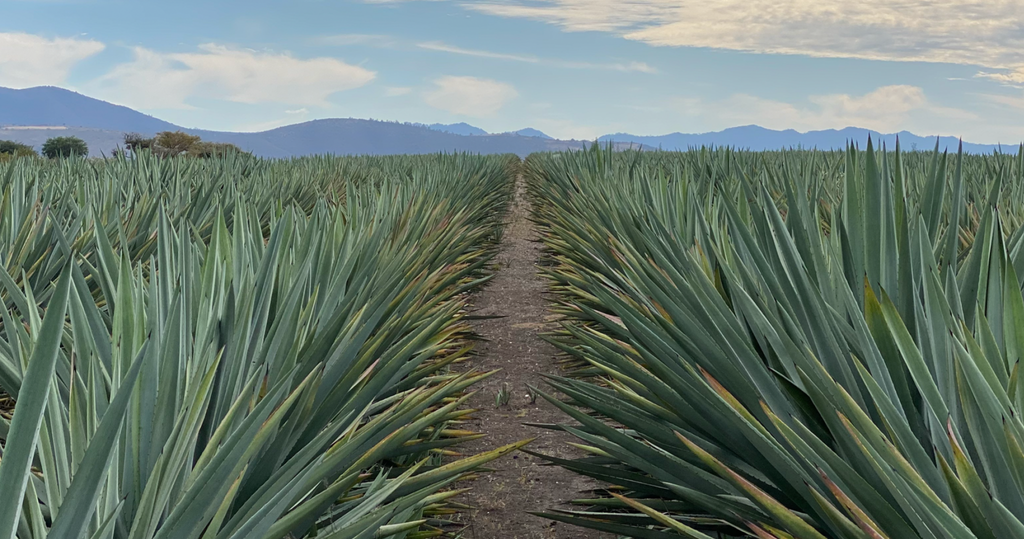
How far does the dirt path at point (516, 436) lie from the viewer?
80.1 inches

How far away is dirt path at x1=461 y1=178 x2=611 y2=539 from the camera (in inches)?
80.1

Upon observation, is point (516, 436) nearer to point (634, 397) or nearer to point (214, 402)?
point (634, 397)

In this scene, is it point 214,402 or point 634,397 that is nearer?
point 214,402

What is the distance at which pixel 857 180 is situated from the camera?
57.8 inches

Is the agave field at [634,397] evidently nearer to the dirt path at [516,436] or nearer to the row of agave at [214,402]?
the row of agave at [214,402]

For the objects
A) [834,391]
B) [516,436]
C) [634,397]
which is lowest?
[516,436]

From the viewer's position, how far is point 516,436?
8.80 ft

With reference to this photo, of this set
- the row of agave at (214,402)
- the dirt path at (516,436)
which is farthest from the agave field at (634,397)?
the dirt path at (516,436)

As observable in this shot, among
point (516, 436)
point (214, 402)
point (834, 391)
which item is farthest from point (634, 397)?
point (516, 436)

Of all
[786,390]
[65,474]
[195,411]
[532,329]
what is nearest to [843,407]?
[786,390]

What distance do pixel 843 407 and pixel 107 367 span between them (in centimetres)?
111

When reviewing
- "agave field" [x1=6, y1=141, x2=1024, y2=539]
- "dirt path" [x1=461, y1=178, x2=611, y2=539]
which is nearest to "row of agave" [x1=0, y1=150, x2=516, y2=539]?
"agave field" [x1=6, y1=141, x2=1024, y2=539]

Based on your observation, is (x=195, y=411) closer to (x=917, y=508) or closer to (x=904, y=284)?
(x=917, y=508)

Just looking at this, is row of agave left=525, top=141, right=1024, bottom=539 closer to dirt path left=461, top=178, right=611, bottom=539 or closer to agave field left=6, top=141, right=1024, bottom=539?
agave field left=6, top=141, right=1024, bottom=539
